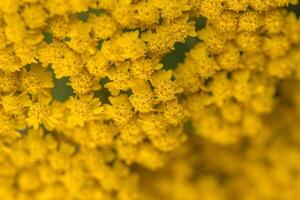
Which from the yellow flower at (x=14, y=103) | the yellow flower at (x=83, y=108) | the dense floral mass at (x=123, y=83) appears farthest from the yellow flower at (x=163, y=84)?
the yellow flower at (x=14, y=103)

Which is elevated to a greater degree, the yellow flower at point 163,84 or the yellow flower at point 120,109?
the yellow flower at point 163,84

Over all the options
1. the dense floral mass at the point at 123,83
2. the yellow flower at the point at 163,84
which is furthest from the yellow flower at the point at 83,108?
the yellow flower at the point at 163,84

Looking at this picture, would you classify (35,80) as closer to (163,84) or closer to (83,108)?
(83,108)

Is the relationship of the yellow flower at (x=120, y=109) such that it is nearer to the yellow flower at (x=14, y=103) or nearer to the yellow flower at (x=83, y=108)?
the yellow flower at (x=83, y=108)

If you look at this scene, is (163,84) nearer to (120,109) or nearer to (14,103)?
(120,109)

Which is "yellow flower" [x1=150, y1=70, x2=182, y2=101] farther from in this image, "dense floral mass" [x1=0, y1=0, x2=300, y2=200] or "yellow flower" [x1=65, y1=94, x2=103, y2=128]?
"yellow flower" [x1=65, y1=94, x2=103, y2=128]

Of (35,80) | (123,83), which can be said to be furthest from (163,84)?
(35,80)

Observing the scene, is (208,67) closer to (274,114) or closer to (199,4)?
(199,4)

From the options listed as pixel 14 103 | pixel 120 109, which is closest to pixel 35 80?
pixel 14 103

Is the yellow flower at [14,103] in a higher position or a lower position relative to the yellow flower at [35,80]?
lower

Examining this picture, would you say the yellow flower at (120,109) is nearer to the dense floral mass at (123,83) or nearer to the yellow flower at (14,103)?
the dense floral mass at (123,83)
